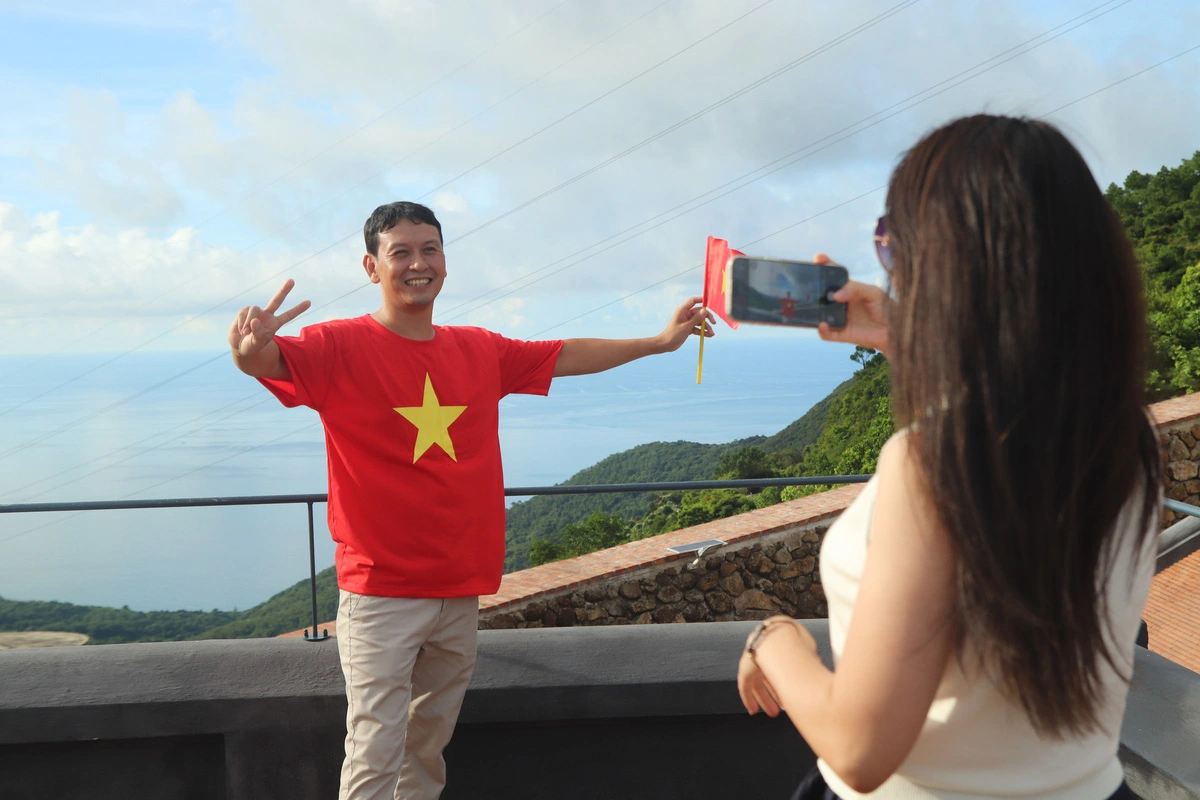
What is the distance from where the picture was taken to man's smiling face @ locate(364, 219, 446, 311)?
2498 mm

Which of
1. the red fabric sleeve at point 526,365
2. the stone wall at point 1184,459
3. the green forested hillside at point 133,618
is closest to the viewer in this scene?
the red fabric sleeve at point 526,365

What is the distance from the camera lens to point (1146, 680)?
7.55ft

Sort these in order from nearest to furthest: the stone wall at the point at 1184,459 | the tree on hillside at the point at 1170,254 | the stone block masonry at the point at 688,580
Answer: the stone block masonry at the point at 688,580 → the stone wall at the point at 1184,459 → the tree on hillside at the point at 1170,254

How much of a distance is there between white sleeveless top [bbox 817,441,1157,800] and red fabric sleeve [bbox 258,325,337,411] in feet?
5.40

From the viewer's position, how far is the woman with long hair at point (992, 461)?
0.82m

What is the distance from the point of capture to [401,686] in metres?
2.34

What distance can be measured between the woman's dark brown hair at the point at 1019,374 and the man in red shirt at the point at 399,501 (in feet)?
5.45

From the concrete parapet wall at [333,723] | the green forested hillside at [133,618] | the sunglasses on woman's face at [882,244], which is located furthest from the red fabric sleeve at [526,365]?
the green forested hillside at [133,618]

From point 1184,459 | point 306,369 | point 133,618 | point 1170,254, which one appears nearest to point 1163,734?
point 306,369

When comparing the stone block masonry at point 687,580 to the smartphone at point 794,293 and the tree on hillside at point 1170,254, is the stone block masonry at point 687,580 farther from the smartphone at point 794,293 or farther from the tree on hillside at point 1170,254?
the tree on hillside at point 1170,254

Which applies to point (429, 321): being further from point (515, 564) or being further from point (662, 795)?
point (515, 564)

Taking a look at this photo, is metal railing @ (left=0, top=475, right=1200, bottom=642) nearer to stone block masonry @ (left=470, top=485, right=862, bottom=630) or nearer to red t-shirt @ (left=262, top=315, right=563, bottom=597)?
red t-shirt @ (left=262, top=315, right=563, bottom=597)

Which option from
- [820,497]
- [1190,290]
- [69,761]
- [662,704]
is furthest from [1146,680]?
[1190,290]

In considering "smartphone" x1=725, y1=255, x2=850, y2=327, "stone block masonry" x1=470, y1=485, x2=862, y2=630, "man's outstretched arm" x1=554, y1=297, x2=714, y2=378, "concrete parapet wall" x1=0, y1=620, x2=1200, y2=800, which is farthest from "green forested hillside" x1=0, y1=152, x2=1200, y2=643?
"smartphone" x1=725, y1=255, x2=850, y2=327
